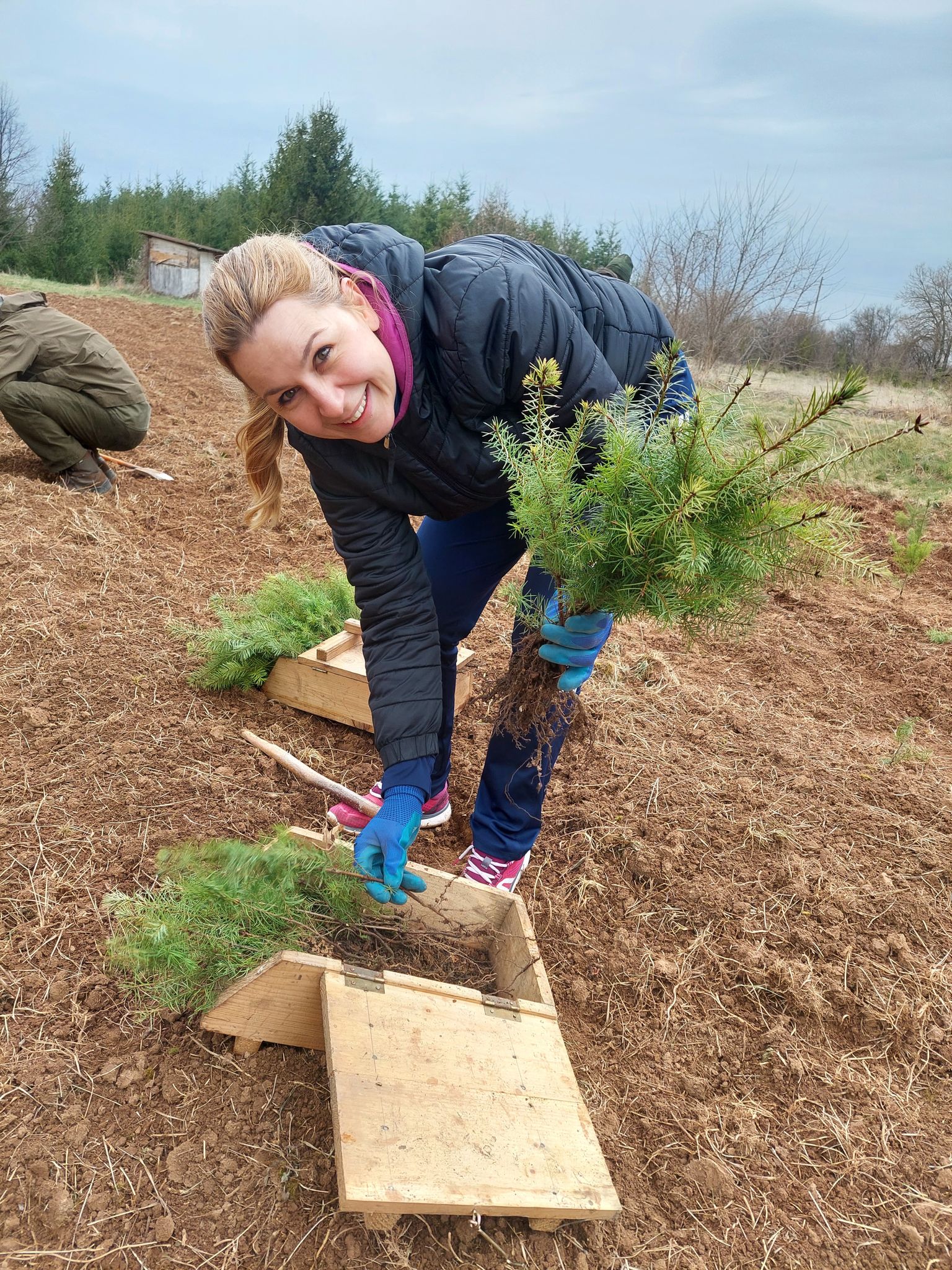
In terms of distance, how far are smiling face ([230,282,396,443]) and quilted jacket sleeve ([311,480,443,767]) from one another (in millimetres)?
406

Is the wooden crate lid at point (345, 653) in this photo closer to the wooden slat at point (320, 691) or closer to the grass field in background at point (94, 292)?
the wooden slat at point (320, 691)

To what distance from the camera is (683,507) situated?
59.2 inches

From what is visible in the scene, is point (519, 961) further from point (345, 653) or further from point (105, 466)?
point (105, 466)

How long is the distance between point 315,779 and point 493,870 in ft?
2.22

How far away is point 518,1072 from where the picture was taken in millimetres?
1906

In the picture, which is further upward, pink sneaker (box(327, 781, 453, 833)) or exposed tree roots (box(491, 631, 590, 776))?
exposed tree roots (box(491, 631, 590, 776))

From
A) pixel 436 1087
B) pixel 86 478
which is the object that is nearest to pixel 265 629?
pixel 436 1087

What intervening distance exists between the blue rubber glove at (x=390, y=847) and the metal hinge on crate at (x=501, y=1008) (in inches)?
13.3

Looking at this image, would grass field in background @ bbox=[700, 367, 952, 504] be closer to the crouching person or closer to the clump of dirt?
the crouching person

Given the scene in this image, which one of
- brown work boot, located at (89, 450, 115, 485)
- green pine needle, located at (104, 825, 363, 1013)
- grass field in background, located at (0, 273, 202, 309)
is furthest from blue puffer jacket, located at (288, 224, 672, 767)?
grass field in background, located at (0, 273, 202, 309)

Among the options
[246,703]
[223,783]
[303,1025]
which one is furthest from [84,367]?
[303,1025]

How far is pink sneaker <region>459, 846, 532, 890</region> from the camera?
2764mm

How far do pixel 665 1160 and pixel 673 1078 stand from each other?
0.25 m

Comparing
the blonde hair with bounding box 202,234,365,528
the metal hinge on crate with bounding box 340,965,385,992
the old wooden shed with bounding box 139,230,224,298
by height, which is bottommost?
the metal hinge on crate with bounding box 340,965,385,992
